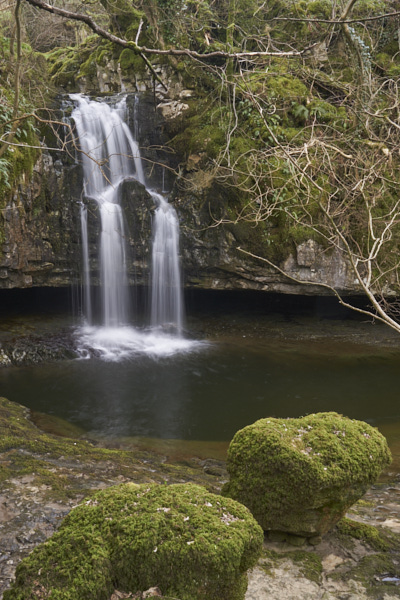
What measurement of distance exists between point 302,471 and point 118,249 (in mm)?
10747

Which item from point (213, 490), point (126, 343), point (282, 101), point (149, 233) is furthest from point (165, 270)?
point (213, 490)

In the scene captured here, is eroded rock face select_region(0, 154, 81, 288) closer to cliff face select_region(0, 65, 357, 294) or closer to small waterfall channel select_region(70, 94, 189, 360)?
cliff face select_region(0, 65, 357, 294)

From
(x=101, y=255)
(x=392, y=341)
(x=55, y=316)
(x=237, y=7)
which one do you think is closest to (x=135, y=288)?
(x=101, y=255)

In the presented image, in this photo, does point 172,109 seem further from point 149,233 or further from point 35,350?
point 35,350

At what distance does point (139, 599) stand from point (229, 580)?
0.47 metres

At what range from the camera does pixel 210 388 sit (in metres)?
10.2

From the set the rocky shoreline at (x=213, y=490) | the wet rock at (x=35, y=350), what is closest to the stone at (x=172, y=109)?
the wet rock at (x=35, y=350)

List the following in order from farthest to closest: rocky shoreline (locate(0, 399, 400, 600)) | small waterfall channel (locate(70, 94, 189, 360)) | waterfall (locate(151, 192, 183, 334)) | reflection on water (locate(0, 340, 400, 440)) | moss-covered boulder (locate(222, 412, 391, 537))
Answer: waterfall (locate(151, 192, 183, 334)) → small waterfall channel (locate(70, 94, 189, 360)) → reflection on water (locate(0, 340, 400, 440)) → moss-covered boulder (locate(222, 412, 391, 537)) → rocky shoreline (locate(0, 399, 400, 600))

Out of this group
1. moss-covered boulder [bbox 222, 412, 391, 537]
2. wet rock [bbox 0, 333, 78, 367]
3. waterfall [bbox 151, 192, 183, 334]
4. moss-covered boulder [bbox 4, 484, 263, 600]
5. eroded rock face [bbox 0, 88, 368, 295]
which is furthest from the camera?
waterfall [bbox 151, 192, 183, 334]

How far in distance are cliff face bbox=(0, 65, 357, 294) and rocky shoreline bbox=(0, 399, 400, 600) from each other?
6403mm

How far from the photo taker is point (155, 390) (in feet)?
33.2

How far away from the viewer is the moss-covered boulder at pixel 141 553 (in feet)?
6.81

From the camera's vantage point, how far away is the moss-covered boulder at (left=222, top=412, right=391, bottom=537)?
Result: 11.6 ft

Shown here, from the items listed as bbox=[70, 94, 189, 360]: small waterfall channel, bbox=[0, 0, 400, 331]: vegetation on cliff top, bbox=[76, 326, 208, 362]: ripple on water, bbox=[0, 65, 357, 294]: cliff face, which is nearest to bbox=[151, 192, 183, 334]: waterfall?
bbox=[70, 94, 189, 360]: small waterfall channel
